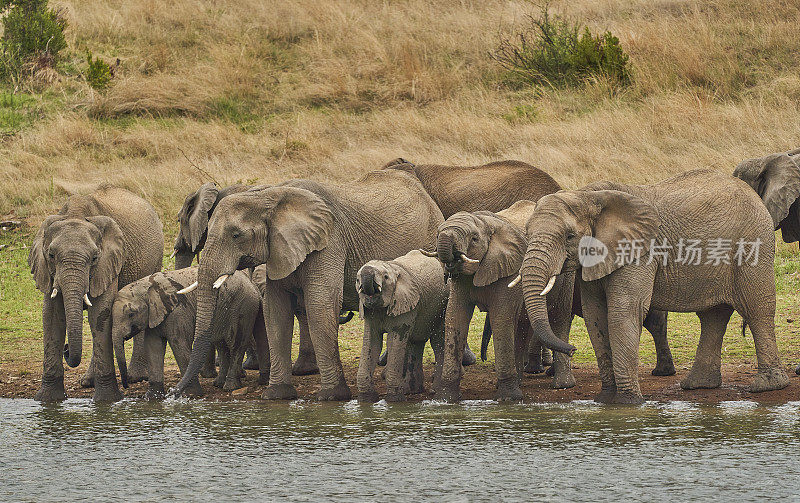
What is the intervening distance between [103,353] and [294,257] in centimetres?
204

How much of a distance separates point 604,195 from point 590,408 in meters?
1.80

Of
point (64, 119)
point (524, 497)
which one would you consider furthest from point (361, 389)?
point (64, 119)

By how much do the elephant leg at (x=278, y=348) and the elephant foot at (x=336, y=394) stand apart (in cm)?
36

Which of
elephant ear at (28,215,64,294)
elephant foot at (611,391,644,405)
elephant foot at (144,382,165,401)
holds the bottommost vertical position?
elephant foot at (611,391,644,405)

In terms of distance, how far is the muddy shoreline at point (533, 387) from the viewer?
11.1 meters

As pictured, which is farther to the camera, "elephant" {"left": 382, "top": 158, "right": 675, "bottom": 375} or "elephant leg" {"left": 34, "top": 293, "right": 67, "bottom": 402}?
"elephant" {"left": 382, "top": 158, "right": 675, "bottom": 375}

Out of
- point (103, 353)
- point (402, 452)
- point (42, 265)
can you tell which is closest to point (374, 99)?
point (42, 265)

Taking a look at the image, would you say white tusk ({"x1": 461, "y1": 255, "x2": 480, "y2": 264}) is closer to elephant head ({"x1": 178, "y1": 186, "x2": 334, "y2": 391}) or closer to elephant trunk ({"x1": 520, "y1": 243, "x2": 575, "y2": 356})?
elephant trunk ({"x1": 520, "y1": 243, "x2": 575, "y2": 356})

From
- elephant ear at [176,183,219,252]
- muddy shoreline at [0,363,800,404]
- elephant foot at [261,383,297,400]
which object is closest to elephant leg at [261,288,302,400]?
elephant foot at [261,383,297,400]

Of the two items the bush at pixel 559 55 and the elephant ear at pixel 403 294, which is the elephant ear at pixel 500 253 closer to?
the elephant ear at pixel 403 294

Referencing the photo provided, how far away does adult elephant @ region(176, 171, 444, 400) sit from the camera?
11117 millimetres

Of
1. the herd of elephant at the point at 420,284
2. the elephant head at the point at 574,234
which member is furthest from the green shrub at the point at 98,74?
the elephant head at the point at 574,234

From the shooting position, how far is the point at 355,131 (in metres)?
24.8

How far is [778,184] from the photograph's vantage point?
12203 millimetres
